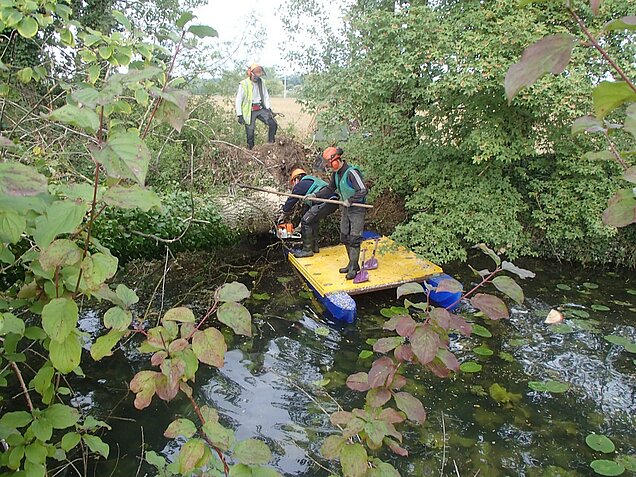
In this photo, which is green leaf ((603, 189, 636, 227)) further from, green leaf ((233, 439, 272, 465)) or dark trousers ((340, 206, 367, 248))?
dark trousers ((340, 206, 367, 248))

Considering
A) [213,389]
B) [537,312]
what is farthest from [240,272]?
A: [537,312]

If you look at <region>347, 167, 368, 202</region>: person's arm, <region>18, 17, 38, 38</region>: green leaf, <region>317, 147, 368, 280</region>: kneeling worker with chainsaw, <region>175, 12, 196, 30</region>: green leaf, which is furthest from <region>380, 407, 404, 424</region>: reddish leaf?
<region>347, 167, 368, 202</region>: person's arm

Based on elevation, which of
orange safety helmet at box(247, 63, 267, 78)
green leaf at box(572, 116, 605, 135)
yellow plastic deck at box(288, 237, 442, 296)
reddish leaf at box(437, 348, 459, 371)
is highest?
orange safety helmet at box(247, 63, 267, 78)

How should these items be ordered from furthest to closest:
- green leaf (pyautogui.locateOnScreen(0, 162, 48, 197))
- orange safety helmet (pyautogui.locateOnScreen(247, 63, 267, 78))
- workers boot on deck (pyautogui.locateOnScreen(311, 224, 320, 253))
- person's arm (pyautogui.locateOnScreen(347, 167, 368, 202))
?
orange safety helmet (pyautogui.locateOnScreen(247, 63, 267, 78)), workers boot on deck (pyautogui.locateOnScreen(311, 224, 320, 253)), person's arm (pyautogui.locateOnScreen(347, 167, 368, 202)), green leaf (pyautogui.locateOnScreen(0, 162, 48, 197))

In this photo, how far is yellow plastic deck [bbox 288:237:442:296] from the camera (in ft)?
18.1

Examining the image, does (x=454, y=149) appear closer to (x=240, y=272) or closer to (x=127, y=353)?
(x=240, y=272)

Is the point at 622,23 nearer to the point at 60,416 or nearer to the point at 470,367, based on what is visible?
the point at 60,416

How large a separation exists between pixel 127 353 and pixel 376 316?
2.86 metres

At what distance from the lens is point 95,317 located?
207 inches

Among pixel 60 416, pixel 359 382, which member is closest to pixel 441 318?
pixel 359 382

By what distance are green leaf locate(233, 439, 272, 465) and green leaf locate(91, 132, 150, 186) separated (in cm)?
86

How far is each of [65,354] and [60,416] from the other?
1.70 feet

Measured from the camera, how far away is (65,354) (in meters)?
1.31

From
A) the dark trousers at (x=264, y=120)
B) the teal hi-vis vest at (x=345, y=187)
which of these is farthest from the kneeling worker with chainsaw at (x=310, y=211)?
the dark trousers at (x=264, y=120)
